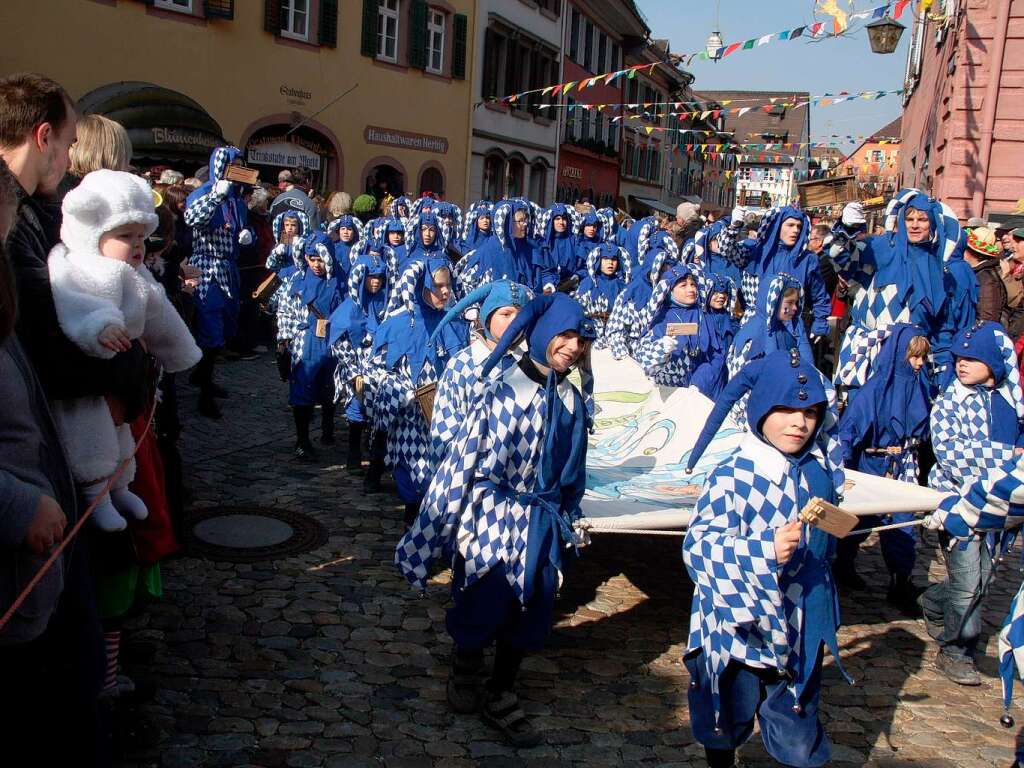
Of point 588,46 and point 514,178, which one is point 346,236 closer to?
point 514,178

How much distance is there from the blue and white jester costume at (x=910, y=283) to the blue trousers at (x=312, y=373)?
4.02 m

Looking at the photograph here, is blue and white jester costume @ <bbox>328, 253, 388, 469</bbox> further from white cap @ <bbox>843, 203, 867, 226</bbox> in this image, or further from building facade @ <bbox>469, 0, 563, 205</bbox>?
building facade @ <bbox>469, 0, 563, 205</bbox>

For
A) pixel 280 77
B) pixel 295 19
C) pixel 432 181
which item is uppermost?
pixel 295 19

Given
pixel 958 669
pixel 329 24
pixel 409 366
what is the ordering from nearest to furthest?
pixel 958 669 < pixel 409 366 < pixel 329 24

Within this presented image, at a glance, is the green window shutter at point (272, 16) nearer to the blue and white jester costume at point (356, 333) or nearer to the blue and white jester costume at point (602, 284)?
the blue and white jester costume at point (602, 284)

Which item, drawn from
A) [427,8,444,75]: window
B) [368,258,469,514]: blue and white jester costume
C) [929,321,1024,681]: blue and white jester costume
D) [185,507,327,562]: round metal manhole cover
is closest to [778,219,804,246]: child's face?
[368,258,469,514]: blue and white jester costume

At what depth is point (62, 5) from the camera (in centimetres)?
1510

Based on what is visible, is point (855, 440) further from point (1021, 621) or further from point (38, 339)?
point (38, 339)

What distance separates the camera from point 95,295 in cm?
297

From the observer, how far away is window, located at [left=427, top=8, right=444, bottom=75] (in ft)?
80.2

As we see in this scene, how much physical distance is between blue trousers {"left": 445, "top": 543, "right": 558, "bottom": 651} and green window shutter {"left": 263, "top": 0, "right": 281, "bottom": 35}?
17.2m

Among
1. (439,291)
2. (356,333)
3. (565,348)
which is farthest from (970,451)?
(356,333)

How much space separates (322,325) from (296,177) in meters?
7.01

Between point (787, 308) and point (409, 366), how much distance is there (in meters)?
2.84
